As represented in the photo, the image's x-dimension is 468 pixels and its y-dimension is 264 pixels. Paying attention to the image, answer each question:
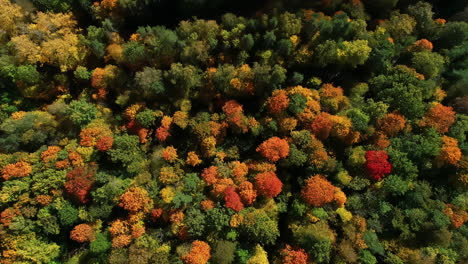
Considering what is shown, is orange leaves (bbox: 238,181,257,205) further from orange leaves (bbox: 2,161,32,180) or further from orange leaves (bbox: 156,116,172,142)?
orange leaves (bbox: 2,161,32,180)

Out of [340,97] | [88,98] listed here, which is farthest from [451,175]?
[88,98]

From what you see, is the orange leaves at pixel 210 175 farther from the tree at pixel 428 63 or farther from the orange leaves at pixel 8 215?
the tree at pixel 428 63

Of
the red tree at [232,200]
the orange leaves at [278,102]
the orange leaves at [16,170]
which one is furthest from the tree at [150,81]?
the orange leaves at [16,170]

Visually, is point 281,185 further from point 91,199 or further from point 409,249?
point 91,199

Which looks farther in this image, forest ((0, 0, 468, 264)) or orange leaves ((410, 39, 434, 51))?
orange leaves ((410, 39, 434, 51))

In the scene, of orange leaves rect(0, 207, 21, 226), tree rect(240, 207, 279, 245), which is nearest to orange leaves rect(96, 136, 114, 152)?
orange leaves rect(0, 207, 21, 226)
